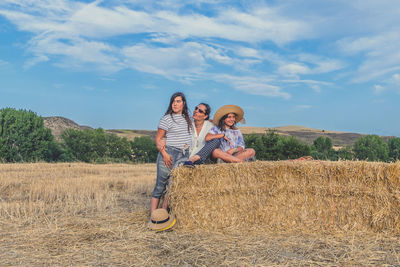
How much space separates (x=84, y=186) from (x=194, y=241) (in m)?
6.08

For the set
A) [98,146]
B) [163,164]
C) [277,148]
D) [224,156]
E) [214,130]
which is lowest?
[98,146]

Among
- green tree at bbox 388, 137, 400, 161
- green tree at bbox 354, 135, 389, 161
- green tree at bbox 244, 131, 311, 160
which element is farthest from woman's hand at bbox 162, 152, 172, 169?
green tree at bbox 388, 137, 400, 161

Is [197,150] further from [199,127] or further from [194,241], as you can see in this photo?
[194,241]

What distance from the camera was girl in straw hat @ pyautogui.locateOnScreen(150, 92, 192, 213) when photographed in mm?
5906

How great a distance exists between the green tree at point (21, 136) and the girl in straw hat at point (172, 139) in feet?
82.8

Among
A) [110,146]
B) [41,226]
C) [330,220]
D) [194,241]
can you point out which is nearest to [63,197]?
[41,226]

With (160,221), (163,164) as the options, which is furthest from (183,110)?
(160,221)

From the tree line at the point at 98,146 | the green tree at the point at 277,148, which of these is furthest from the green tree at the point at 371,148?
the green tree at the point at 277,148

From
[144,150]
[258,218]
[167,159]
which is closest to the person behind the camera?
→ [258,218]

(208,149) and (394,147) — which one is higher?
(208,149)

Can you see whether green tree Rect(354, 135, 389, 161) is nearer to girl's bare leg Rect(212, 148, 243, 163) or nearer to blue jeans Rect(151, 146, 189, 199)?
girl's bare leg Rect(212, 148, 243, 163)

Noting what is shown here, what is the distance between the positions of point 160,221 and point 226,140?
202 cm

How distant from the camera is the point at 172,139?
595 centimetres

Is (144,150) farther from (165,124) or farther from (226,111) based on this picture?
(165,124)
